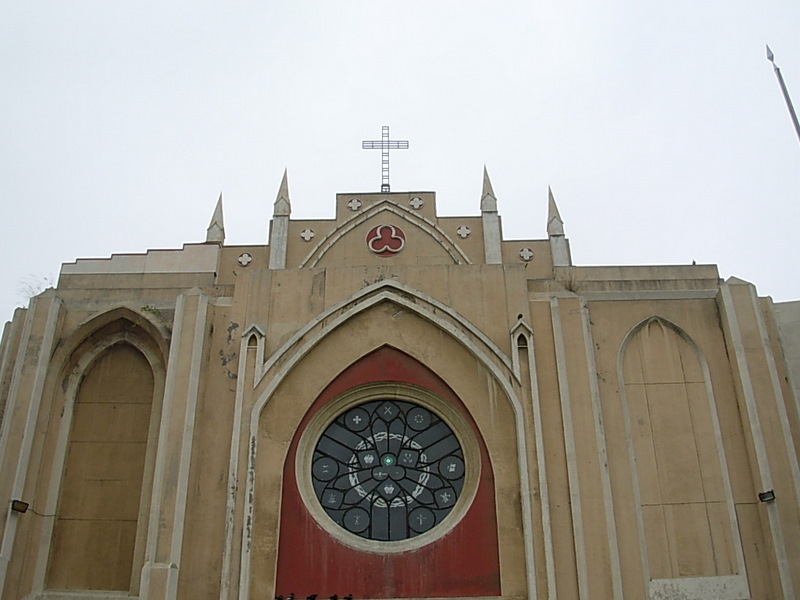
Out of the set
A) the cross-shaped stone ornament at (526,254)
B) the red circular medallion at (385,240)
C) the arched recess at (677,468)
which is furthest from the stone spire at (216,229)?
the arched recess at (677,468)

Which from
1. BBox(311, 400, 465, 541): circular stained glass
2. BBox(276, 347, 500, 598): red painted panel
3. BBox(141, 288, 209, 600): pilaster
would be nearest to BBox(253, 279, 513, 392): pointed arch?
BBox(141, 288, 209, 600): pilaster

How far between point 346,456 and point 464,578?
3129 millimetres

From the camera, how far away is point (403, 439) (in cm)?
1672

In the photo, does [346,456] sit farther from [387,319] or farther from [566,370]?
[566,370]

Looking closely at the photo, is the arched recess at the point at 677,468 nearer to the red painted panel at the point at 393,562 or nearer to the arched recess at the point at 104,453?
the red painted panel at the point at 393,562

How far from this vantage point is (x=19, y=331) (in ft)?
59.2

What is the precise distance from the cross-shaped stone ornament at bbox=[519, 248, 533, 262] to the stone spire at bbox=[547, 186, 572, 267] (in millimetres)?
565

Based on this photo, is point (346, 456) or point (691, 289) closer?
point (346, 456)

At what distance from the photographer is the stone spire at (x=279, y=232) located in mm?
23141

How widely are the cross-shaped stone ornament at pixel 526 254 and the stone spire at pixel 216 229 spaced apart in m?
→ 8.33

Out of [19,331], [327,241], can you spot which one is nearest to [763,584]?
[327,241]

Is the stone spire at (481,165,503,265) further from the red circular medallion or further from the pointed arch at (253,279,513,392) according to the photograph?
the pointed arch at (253,279,513,392)

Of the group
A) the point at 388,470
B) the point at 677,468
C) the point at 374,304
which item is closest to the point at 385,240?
the point at 374,304

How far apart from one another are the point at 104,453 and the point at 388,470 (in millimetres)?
5677
